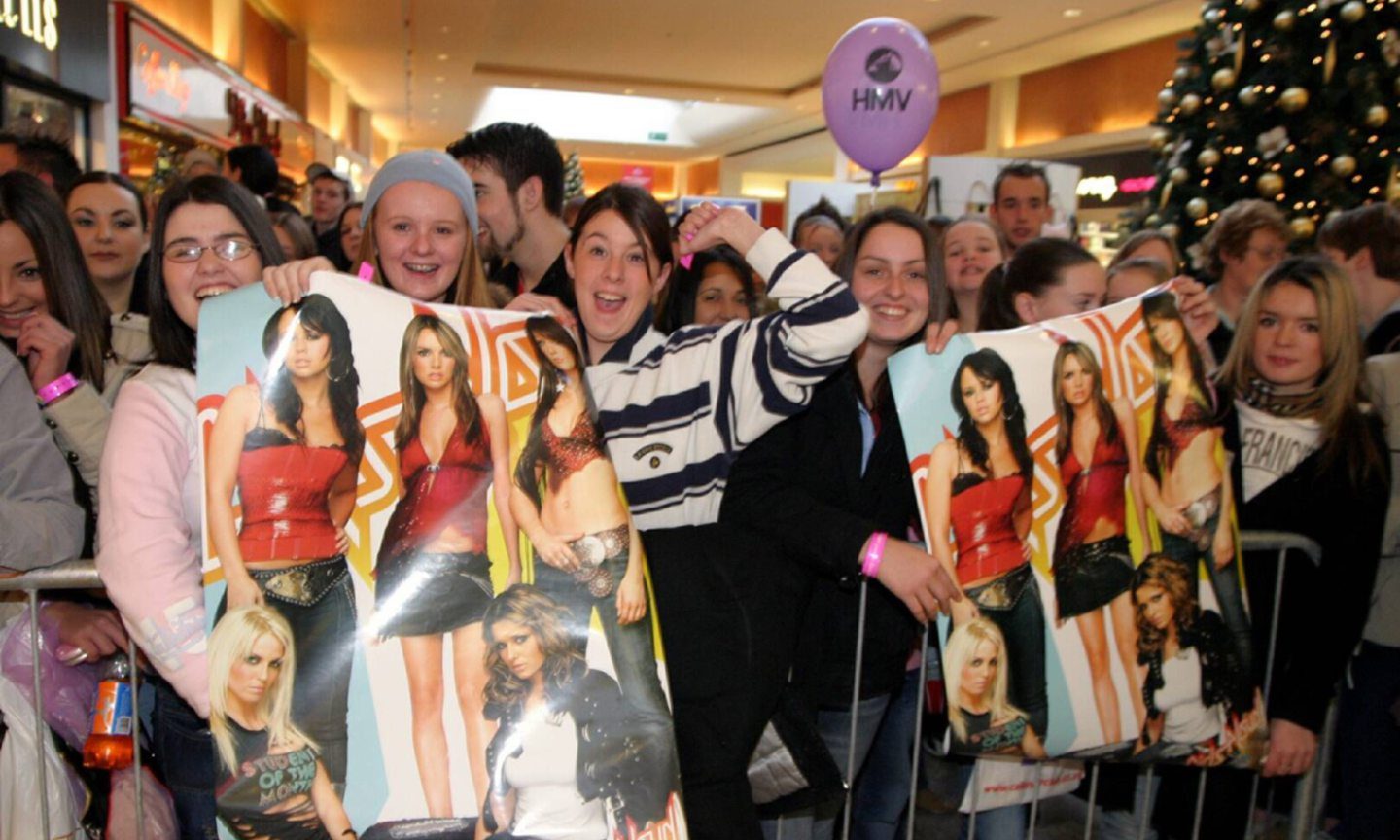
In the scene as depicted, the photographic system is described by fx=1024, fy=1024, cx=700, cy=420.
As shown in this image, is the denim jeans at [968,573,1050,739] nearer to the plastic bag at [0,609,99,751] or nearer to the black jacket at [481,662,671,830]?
the black jacket at [481,662,671,830]

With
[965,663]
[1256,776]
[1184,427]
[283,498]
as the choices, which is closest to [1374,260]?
[1184,427]

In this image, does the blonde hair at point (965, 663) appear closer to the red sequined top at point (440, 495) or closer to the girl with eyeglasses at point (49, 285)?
the red sequined top at point (440, 495)

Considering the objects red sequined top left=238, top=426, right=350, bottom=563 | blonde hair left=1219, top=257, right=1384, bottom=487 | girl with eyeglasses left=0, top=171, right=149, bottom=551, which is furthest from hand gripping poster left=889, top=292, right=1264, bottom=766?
girl with eyeglasses left=0, top=171, right=149, bottom=551

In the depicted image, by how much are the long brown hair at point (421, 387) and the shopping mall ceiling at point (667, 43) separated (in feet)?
33.6

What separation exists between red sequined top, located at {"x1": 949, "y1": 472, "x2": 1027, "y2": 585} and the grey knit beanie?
1092mm

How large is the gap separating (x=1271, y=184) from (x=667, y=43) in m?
10.3

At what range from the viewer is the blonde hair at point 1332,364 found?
87.9 inches

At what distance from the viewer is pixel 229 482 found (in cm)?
142

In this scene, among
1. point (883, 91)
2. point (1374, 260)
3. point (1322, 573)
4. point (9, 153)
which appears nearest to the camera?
point (1322, 573)

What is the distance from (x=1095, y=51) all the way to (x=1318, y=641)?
12.3 metres

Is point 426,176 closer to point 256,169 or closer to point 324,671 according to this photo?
point 324,671

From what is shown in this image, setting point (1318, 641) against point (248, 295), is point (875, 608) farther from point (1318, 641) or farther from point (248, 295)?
point (248, 295)

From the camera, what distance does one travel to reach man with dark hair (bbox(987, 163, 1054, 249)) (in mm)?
4387

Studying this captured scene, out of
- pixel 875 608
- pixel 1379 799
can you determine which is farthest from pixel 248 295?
pixel 1379 799
